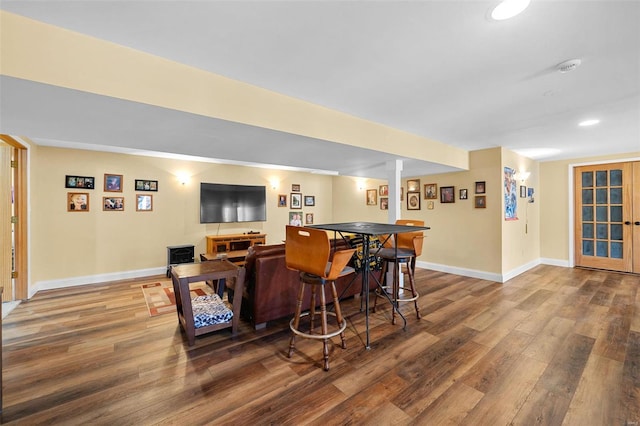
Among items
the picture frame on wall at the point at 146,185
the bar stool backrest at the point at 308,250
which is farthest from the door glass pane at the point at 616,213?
the picture frame on wall at the point at 146,185

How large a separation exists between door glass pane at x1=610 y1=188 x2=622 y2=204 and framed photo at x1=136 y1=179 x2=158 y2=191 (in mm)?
8759

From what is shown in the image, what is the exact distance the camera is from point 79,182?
14.6 feet

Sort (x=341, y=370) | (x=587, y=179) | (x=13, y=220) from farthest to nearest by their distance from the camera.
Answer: (x=587, y=179), (x=13, y=220), (x=341, y=370)

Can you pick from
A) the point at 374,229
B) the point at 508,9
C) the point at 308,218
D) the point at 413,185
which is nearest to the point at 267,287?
the point at 374,229

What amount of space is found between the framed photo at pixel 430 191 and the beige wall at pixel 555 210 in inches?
94.7

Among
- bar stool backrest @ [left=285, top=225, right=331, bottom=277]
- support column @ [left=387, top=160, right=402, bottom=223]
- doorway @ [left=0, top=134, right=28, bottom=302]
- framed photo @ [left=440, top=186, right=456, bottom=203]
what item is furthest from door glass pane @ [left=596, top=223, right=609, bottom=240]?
doorway @ [left=0, top=134, right=28, bottom=302]

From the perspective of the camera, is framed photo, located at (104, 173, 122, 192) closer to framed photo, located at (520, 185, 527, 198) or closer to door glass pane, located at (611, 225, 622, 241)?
framed photo, located at (520, 185, 527, 198)

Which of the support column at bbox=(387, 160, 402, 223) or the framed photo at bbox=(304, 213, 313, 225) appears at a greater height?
the support column at bbox=(387, 160, 402, 223)

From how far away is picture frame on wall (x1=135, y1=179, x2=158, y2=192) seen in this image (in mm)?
4961

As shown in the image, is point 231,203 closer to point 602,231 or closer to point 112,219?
point 112,219

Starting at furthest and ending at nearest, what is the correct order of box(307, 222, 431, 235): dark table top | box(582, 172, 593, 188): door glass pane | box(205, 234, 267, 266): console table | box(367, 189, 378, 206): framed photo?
box(367, 189, 378, 206): framed photo < box(205, 234, 267, 266): console table < box(582, 172, 593, 188): door glass pane < box(307, 222, 431, 235): dark table top

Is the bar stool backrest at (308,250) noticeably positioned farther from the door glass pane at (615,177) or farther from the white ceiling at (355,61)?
the door glass pane at (615,177)

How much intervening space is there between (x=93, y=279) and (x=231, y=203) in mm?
2705

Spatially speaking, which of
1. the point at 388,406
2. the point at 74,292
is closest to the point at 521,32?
the point at 388,406
